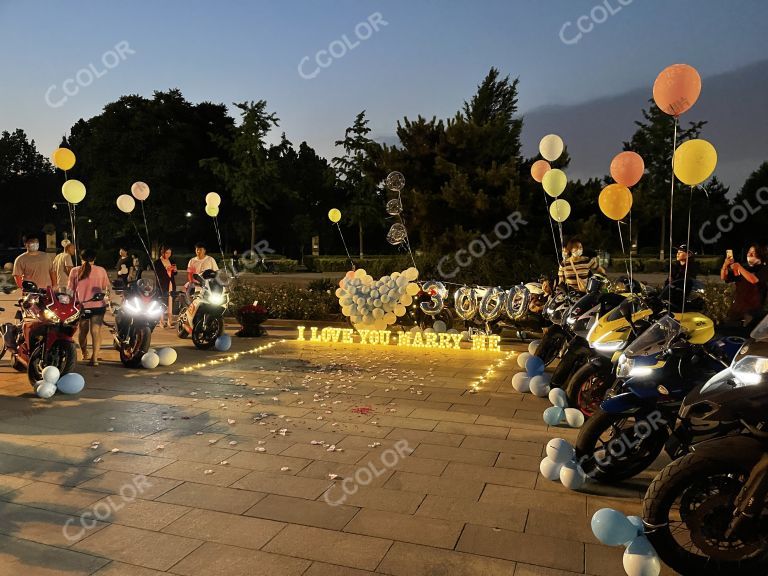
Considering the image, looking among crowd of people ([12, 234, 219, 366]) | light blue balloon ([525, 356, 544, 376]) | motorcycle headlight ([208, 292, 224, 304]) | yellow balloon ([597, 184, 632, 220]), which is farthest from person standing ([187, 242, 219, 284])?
yellow balloon ([597, 184, 632, 220])

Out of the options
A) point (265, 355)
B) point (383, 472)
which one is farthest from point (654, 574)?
point (265, 355)

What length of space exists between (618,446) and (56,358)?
647 centimetres

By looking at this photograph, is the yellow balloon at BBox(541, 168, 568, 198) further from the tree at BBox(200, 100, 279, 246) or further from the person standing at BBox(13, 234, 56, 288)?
the tree at BBox(200, 100, 279, 246)

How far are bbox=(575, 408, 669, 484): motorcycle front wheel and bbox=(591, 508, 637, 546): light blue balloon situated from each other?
43.4 inches

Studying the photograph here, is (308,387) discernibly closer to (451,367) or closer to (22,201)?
(451,367)

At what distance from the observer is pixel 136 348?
8531 millimetres

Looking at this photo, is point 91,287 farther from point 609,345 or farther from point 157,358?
point 609,345

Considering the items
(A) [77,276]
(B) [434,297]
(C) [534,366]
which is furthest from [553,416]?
(A) [77,276]

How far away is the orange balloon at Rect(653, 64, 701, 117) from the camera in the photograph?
6.66m

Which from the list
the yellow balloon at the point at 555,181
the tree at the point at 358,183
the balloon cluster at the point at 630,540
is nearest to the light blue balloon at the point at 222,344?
the yellow balloon at the point at 555,181

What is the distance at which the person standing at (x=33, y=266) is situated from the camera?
7.91 metres

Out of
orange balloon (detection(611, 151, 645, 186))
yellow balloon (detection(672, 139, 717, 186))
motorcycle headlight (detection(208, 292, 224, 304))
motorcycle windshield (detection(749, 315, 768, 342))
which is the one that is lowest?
motorcycle headlight (detection(208, 292, 224, 304))

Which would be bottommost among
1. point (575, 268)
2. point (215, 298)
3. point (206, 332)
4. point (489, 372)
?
point (489, 372)

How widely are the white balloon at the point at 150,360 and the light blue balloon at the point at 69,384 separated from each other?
4.93ft
